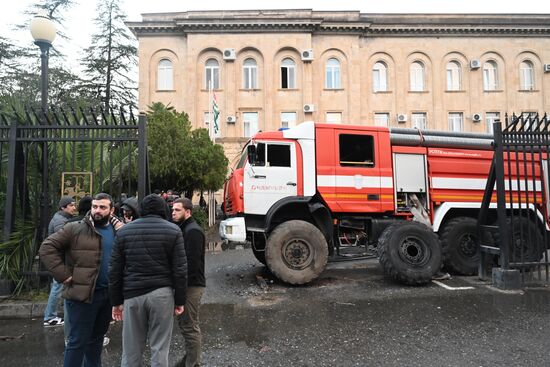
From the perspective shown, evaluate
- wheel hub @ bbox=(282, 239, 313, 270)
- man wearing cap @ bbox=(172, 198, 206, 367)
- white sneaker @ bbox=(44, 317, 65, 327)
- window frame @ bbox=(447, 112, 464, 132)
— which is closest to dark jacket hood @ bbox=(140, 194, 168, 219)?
man wearing cap @ bbox=(172, 198, 206, 367)

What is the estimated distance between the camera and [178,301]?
3.17 metres

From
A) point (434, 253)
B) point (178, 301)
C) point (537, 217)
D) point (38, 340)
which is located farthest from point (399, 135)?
point (38, 340)

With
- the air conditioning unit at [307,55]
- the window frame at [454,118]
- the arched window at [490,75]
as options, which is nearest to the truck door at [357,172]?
the air conditioning unit at [307,55]

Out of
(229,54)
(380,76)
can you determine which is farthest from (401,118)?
(229,54)

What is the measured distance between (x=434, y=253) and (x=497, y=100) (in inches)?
962

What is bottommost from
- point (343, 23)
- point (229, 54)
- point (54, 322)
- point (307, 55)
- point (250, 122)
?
point (54, 322)

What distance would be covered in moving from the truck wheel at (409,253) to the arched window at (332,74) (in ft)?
65.9

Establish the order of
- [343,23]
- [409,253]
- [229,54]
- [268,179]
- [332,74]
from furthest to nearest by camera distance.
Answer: [332,74], [343,23], [229,54], [268,179], [409,253]

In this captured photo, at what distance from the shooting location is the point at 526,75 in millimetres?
26562

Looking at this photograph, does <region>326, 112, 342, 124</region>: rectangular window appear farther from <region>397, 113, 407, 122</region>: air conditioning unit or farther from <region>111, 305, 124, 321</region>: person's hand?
<region>111, 305, 124, 321</region>: person's hand

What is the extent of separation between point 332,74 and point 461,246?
2007 centimetres

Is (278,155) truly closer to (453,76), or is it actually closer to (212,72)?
(212,72)

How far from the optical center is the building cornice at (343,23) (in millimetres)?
24531

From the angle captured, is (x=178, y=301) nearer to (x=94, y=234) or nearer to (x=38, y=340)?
(x=94, y=234)
